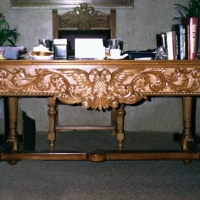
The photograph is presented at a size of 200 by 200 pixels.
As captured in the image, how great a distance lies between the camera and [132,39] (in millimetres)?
3863

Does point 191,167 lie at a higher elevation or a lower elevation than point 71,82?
lower

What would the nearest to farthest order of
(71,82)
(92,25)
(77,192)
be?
(71,82), (77,192), (92,25)

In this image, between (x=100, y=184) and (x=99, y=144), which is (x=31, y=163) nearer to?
(x=100, y=184)

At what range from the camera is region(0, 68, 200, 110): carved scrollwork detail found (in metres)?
1.74

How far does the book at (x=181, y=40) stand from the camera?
1.82 m

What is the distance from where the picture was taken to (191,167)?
2.37 metres

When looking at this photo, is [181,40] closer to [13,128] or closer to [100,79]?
[100,79]

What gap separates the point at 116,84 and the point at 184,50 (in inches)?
17.3

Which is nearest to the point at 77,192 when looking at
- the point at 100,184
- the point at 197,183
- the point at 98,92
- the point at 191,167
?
the point at 100,184

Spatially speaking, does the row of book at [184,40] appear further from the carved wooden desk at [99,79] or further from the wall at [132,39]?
the wall at [132,39]

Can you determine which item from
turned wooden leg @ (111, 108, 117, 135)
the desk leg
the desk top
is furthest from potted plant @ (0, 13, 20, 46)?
the desk top

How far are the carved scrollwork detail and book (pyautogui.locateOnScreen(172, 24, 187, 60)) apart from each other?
0.13 metres

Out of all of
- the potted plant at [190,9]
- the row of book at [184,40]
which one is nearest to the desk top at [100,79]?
the row of book at [184,40]

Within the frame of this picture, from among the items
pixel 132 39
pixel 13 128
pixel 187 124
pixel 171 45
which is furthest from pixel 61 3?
pixel 171 45
